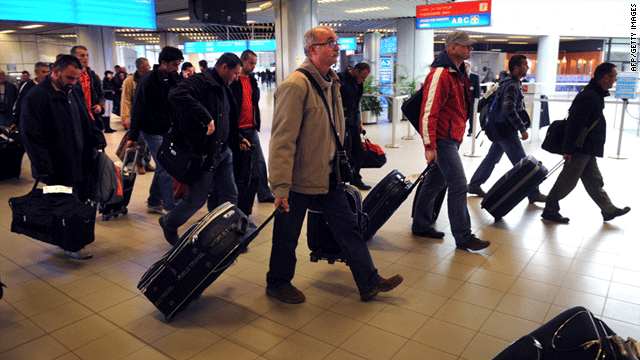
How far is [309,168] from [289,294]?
0.87 meters

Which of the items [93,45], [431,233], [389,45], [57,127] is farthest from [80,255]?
[389,45]

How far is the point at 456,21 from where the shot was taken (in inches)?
398

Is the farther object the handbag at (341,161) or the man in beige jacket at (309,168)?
the handbag at (341,161)

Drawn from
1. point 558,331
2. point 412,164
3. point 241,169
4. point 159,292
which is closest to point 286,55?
point 412,164

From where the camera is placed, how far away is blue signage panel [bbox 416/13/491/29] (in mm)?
9734

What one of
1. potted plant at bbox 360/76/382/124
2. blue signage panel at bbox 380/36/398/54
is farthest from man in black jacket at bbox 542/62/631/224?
blue signage panel at bbox 380/36/398/54

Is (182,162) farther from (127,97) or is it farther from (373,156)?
(127,97)

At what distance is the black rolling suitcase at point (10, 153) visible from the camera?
7219mm

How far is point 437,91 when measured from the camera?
391 centimetres

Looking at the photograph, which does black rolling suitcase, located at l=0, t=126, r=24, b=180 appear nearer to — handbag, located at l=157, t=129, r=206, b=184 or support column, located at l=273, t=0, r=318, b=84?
handbag, located at l=157, t=129, r=206, b=184

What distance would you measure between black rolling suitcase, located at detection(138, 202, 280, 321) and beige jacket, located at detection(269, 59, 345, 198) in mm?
356

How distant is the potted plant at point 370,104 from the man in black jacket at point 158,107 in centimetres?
929

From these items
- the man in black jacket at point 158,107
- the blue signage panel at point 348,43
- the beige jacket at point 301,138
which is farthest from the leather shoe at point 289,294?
the blue signage panel at point 348,43

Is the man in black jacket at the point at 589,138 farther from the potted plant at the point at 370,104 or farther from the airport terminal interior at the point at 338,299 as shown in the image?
the potted plant at the point at 370,104
